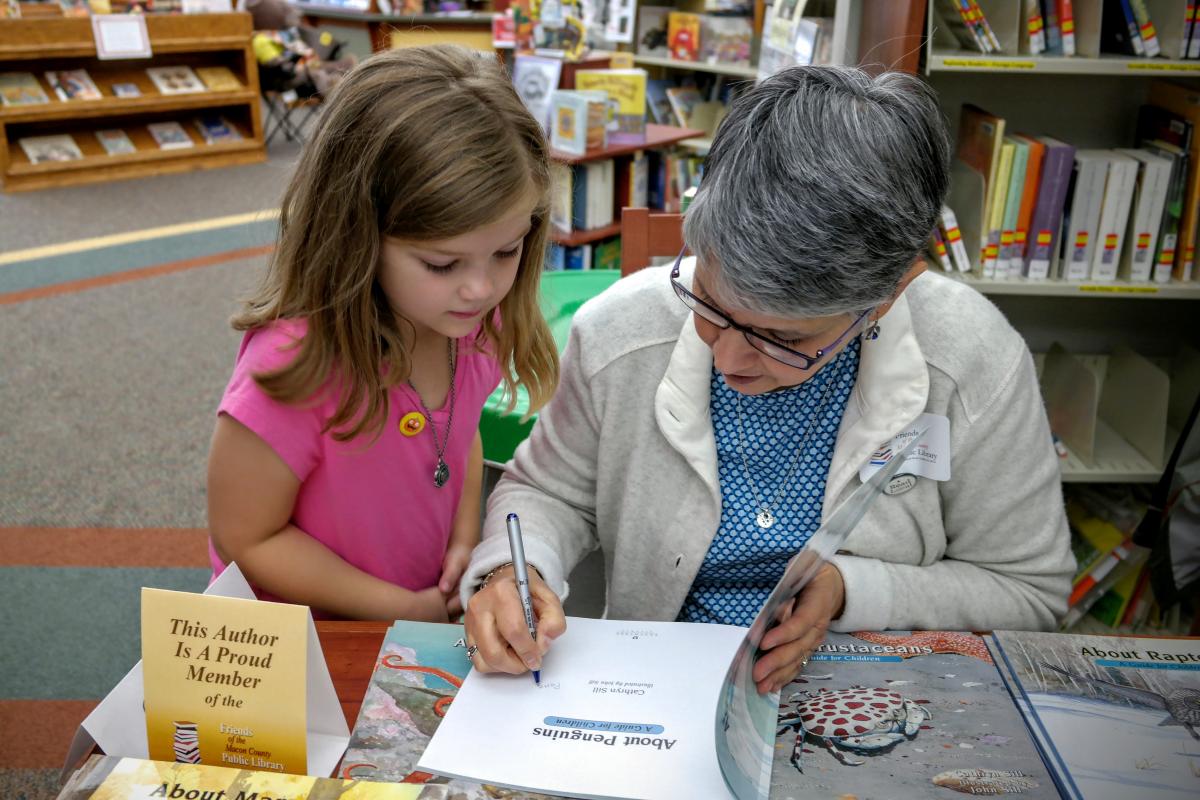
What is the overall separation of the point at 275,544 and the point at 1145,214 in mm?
2193

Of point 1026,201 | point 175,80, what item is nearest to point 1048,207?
point 1026,201

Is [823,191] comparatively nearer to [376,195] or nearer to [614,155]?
[376,195]

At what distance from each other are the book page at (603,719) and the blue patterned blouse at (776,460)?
→ 228 mm

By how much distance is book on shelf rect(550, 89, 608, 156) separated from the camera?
3.40 metres

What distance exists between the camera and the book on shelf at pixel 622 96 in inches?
142

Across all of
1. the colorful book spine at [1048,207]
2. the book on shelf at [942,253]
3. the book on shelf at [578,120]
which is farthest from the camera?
the book on shelf at [578,120]

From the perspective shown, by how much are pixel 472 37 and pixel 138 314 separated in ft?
Result: 15.1

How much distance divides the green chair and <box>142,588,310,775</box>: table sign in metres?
0.86

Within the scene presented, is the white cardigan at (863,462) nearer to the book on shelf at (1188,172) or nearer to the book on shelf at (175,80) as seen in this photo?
the book on shelf at (1188,172)

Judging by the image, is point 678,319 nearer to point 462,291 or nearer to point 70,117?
point 462,291

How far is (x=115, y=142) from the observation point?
265 inches

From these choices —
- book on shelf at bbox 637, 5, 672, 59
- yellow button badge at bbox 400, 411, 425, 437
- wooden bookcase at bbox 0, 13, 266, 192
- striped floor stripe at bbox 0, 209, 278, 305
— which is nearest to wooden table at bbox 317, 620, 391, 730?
yellow button badge at bbox 400, 411, 425, 437

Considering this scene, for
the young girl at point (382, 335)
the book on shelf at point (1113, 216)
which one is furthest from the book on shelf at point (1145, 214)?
the young girl at point (382, 335)

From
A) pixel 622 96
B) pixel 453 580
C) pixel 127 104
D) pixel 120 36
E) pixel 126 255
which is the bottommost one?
pixel 126 255
